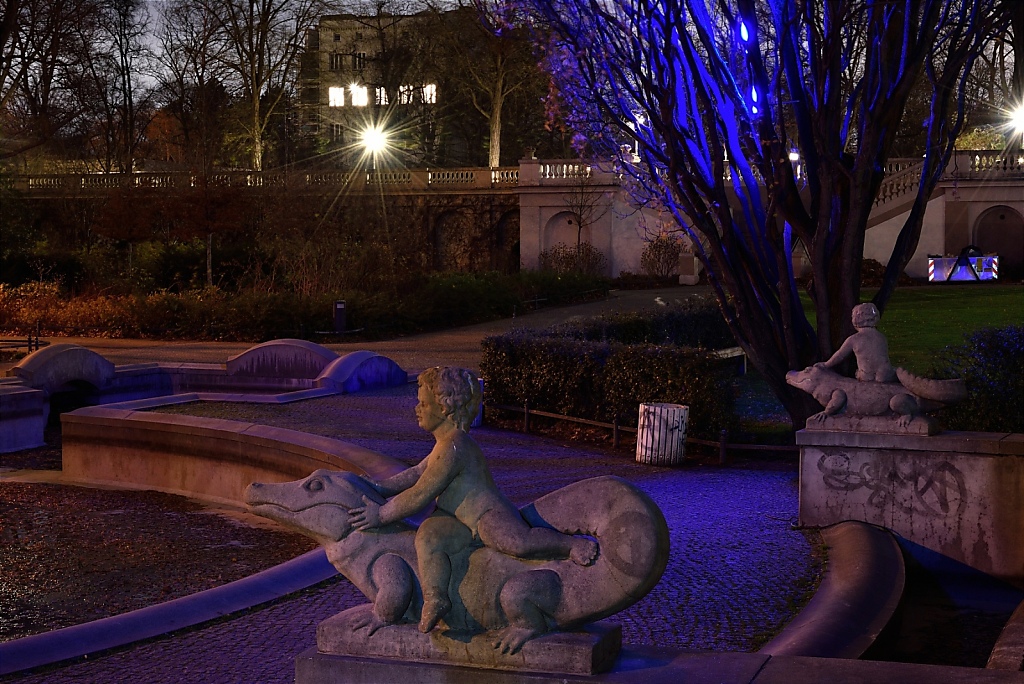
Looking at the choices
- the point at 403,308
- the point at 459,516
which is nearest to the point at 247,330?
the point at 403,308

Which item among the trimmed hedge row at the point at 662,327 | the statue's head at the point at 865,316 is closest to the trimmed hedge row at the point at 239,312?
the trimmed hedge row at the point at 662,327

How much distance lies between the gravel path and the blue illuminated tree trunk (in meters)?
1.91

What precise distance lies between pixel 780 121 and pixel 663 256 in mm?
32150

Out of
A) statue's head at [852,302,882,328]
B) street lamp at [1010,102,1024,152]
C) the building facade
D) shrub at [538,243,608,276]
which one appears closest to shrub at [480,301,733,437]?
statue's head at [852,302,882,328]

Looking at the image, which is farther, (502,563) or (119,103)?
(119,103)

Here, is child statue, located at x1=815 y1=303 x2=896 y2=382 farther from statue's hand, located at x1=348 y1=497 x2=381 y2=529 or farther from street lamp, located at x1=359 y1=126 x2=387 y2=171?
street lamp, located at x1=359 y1=126 x2=387 y2=171

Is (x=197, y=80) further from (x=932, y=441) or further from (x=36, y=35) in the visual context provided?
(x=932, y=441)

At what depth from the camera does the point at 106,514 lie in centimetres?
1152

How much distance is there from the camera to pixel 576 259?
44156 millimetres

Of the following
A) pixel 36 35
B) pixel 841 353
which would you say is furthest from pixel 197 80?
pixel 841 353

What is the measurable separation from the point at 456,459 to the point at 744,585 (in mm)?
3620

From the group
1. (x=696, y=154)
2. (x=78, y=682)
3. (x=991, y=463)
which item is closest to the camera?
(x=78, y=682)

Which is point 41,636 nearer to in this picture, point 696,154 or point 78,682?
point 78,682

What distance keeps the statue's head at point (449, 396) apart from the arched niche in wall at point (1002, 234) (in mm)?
41925
